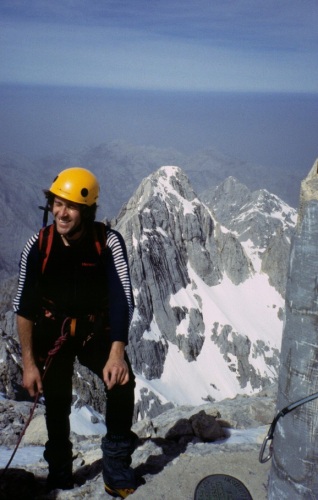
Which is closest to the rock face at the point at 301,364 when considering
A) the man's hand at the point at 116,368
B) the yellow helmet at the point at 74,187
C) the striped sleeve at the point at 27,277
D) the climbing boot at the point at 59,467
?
the man's hand at the point at 116,368

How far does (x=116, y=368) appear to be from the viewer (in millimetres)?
6203

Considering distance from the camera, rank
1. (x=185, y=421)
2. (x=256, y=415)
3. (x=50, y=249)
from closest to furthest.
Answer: (x=50, y=249), (x=185, y=421), (x=256, y=415)

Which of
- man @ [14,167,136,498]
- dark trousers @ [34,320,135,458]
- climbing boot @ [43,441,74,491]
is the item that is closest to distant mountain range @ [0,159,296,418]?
climbing boot @ [43,441,74,491]

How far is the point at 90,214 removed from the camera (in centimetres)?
646

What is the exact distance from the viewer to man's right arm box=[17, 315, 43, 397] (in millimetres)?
6418

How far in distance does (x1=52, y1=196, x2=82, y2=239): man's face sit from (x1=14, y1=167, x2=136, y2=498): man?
0.6 inches

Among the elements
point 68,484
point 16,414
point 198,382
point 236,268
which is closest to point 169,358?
point 198,382

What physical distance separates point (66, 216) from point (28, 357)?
7.72ft

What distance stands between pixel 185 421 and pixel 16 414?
32.2ft

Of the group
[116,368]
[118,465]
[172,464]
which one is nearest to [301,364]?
[116,368]

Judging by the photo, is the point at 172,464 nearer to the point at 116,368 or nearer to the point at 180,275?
the point at 116,368

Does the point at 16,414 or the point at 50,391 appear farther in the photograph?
the point at 16,414

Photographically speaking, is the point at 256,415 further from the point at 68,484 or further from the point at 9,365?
the point at 9,365

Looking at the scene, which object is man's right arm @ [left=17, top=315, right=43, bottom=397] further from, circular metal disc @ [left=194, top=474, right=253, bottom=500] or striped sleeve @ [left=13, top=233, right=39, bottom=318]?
circular metal disc @ [left=194, top=474, right=253, bottom=500]
